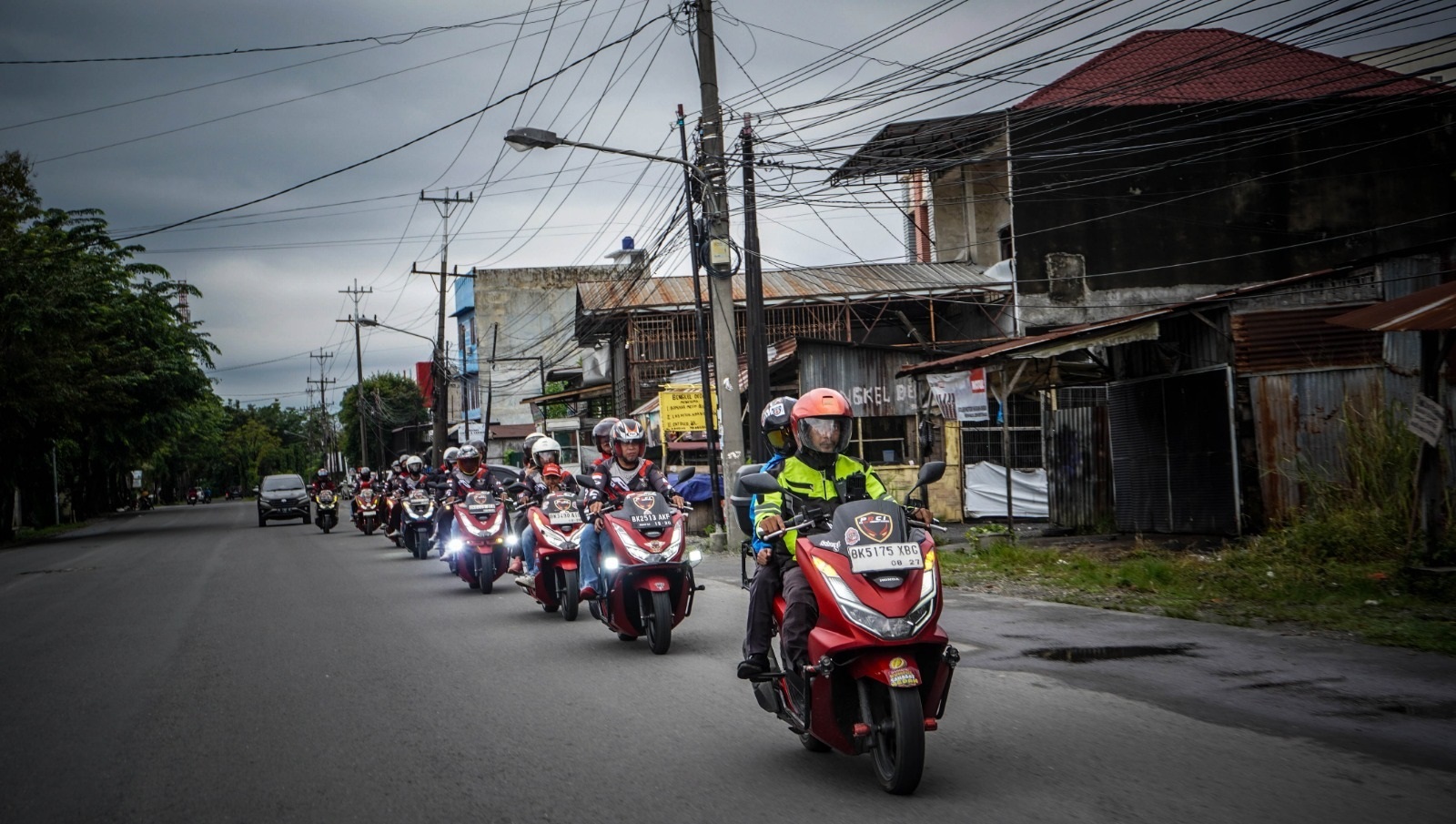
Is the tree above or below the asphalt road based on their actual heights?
above

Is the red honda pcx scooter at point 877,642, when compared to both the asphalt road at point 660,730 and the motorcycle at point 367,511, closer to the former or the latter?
the asphalt road at point 660,730

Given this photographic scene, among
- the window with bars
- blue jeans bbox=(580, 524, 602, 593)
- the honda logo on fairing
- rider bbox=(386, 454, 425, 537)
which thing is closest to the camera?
the honda logo on fairing

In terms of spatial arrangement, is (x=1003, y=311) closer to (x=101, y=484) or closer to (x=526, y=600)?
(x=526, y=600)

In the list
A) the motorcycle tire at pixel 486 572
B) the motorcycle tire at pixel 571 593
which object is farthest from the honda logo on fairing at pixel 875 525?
the motorcycle tire at pixel 486 572

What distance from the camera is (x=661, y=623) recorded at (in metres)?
8.79

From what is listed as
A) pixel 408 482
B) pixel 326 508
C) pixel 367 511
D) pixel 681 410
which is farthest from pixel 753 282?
pixel 326 508

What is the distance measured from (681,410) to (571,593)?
36.1 feet

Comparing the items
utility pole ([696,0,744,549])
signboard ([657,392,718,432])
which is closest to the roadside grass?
utility pole ([696,0,744,549])

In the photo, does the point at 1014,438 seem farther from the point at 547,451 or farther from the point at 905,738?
the point at 905,738

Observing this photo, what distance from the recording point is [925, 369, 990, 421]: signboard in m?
17.1

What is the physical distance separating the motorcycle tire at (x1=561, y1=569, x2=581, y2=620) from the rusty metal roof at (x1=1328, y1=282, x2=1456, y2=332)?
23.3 feet

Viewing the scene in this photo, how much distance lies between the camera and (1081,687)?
696cm

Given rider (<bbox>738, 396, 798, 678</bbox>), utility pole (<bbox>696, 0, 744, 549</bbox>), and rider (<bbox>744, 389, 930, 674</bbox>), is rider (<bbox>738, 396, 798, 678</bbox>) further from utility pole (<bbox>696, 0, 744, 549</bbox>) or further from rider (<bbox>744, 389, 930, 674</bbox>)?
utility pole (<bbox>696, 0, 744, 549</bbox>)

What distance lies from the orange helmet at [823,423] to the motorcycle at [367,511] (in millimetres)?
27387
